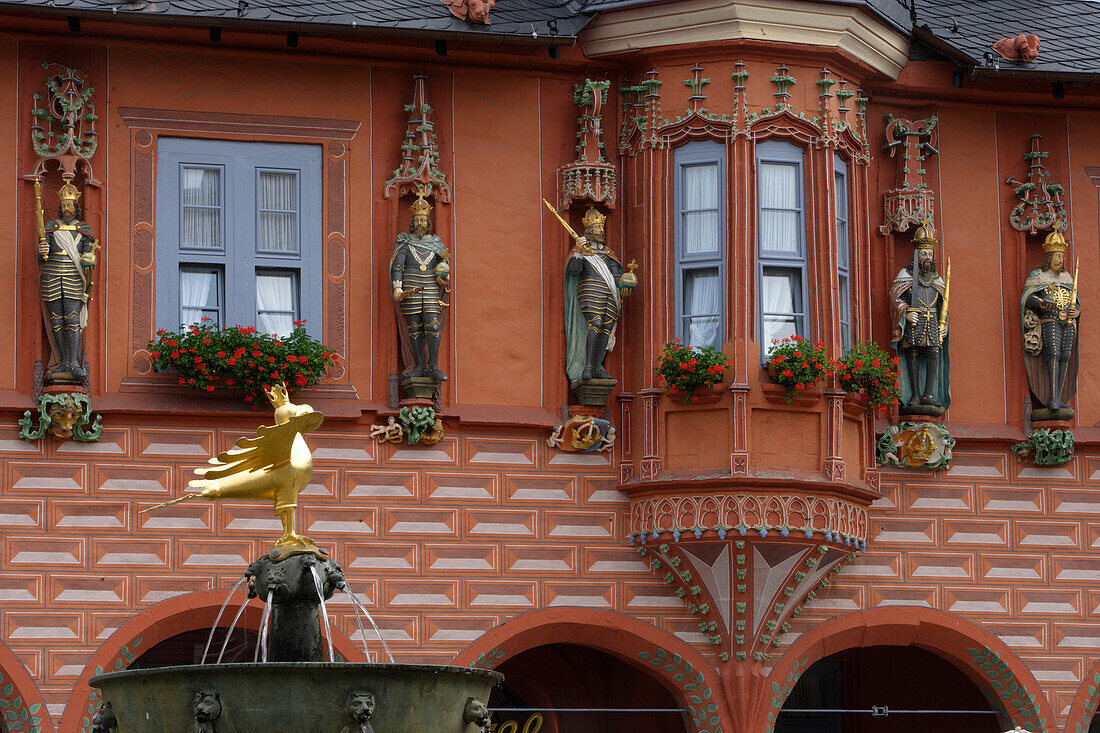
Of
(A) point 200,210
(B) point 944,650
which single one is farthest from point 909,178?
(A) point 200,210

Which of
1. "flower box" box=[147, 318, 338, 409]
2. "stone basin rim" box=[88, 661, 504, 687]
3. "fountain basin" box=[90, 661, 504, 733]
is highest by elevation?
"flower box" box=[147, 318, 338, 409]

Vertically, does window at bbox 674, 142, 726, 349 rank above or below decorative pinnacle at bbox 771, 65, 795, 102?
below

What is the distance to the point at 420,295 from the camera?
20.4 metres

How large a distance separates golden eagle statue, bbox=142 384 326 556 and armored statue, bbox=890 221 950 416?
9177 mm

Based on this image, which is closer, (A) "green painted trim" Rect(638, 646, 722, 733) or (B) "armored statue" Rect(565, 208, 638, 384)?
(A) "green painted trim" Rect(638, 646, 722, 733)

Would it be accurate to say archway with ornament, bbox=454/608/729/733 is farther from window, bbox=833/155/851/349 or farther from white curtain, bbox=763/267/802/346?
window, bbox=833/155/851/349

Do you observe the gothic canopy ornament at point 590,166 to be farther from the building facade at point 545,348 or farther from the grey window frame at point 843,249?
the grey window frame at point 843,249

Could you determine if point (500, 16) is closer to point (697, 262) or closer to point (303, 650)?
point (697, 262)

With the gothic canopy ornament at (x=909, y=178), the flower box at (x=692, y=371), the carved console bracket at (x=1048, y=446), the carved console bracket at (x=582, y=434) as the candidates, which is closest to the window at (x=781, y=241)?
the flower box at (x=692, y=371)

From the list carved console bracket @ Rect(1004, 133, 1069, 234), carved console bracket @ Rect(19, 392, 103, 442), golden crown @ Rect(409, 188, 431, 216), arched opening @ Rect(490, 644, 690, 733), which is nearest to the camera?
carved console bracket @ Rect(19, 392, 103, 442)

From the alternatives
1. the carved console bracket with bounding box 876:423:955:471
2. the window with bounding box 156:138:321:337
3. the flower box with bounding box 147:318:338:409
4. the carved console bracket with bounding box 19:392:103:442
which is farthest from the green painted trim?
the carved console bracket with bounding box 19:392:103:442

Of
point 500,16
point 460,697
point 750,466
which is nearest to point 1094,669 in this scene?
point 750,466

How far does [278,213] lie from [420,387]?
2230 mm

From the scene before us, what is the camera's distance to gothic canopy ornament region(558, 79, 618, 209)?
21.1m
